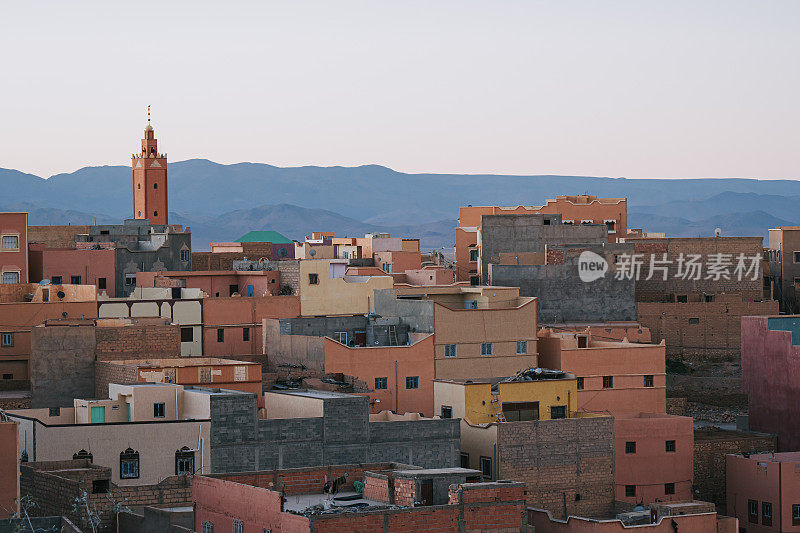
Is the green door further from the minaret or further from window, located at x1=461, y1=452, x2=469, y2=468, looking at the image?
the minaret

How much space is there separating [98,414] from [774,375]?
25309 millimetres

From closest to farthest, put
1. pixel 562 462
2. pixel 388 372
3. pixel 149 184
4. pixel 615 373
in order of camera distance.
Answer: pixel 562 462, pixel 388 372, pixel 615 373, pixel 149 184

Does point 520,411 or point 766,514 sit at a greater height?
point 520,411

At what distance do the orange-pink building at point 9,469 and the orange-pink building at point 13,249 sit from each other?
1569 inches

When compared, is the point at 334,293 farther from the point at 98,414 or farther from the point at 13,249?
the point at 98,414

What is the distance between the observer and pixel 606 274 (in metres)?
63.8

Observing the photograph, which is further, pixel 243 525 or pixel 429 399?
pixel 429 399

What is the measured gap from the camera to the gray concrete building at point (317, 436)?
34.7 m

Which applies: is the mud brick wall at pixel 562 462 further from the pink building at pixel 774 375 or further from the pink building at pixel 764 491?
the pink building at pixel 774 375

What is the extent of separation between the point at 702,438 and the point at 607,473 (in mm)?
6996

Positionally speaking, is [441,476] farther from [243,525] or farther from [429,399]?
[429,399]

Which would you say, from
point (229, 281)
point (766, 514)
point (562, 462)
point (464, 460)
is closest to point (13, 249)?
point (229, 281)

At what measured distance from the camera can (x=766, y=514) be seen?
42.1 metres

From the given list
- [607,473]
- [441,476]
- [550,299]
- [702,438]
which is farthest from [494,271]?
[441,476]
